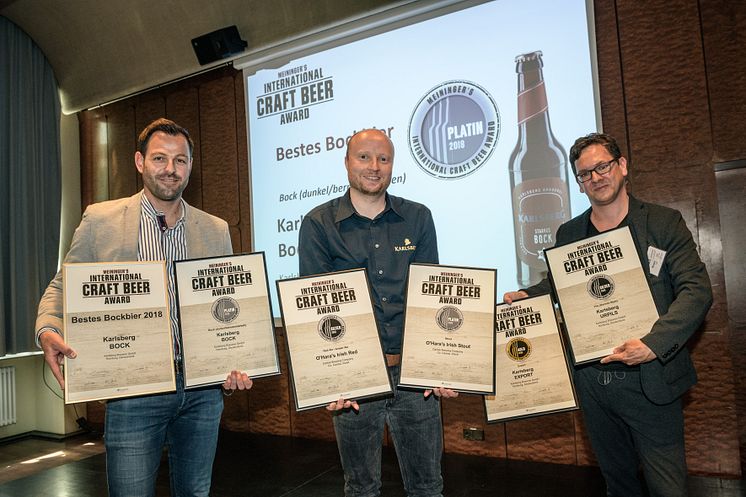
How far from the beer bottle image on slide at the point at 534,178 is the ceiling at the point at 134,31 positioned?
147 centimetres

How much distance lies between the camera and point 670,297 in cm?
166

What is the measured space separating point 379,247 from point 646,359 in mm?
903

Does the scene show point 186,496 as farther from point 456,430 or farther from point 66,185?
point 66,185

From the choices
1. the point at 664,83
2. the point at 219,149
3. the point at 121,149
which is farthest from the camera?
the point at 121,149

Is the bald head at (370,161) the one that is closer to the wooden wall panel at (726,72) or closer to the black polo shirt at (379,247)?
the black polo shirt at (379,247)

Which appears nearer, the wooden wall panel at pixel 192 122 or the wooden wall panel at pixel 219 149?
the wooden wall panel at pixel 219 149

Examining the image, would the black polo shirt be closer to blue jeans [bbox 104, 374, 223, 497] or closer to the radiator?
blue jeans [bbox 104, 374, 223, 497]

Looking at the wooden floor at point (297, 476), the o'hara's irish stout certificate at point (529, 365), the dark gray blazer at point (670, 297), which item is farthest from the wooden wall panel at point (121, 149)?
the dark gray blazer at point (670, 297)

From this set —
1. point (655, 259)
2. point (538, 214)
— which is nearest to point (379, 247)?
point (655, 259)

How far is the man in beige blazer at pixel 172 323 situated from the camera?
1.45 metres

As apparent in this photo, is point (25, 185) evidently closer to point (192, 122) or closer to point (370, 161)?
point (192, 122)

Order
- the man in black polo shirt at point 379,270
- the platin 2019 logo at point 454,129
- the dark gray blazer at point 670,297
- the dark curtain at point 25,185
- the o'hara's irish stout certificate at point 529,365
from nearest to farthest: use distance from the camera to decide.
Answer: the dark gray blazer at point 670,297
the man in black polo shirt at point 379,270
the o'hara's irish stout certificate at point 529,365
the platin 2019 logo at point 454,129
the dark curtain at point 25,185

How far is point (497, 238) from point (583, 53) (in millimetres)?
1135

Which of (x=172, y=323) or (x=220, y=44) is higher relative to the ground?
(x=220, y=44)
